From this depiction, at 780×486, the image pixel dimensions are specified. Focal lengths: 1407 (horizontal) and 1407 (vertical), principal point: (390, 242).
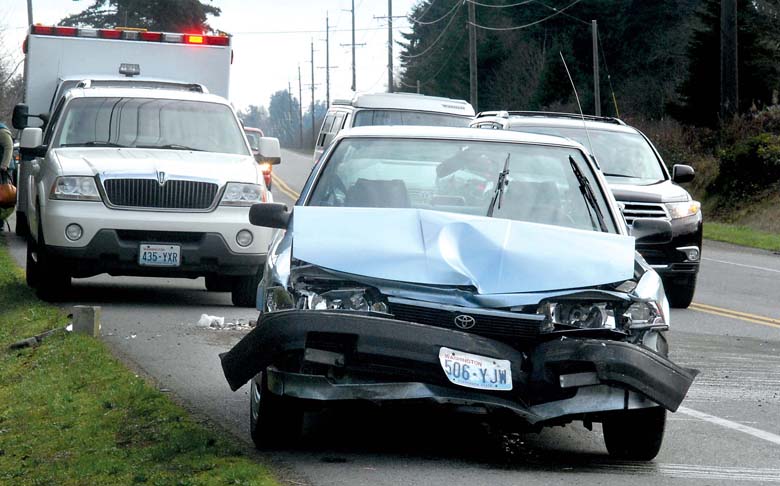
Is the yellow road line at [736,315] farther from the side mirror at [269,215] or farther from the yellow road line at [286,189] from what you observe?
the yellow road line at [286,189]

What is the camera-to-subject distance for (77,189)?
40.9 feet

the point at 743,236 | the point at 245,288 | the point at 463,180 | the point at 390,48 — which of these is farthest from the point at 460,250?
the point at 390,48

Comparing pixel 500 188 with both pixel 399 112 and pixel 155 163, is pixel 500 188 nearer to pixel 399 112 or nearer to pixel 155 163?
pixel 155 163

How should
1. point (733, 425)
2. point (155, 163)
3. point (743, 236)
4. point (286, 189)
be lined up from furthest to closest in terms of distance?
point (286, 189)
point (743, 236)
point (155, 163)
point (733, 425)

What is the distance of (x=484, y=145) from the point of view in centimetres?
780

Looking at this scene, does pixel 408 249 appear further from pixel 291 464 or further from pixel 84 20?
pixel 84 20

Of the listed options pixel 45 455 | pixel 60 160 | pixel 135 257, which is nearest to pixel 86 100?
pixel 60 160

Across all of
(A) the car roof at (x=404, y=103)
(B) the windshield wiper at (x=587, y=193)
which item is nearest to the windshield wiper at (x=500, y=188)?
(B) the windshield wiper at (x=587, y=193)

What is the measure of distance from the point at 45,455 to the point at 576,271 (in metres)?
3.01

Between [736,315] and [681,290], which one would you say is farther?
[681,290]

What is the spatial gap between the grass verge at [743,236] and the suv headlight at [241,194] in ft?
51.8

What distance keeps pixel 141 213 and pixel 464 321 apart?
6.79 m

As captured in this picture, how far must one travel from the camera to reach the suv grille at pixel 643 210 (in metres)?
14.7

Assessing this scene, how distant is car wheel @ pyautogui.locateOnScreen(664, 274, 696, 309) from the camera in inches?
582
